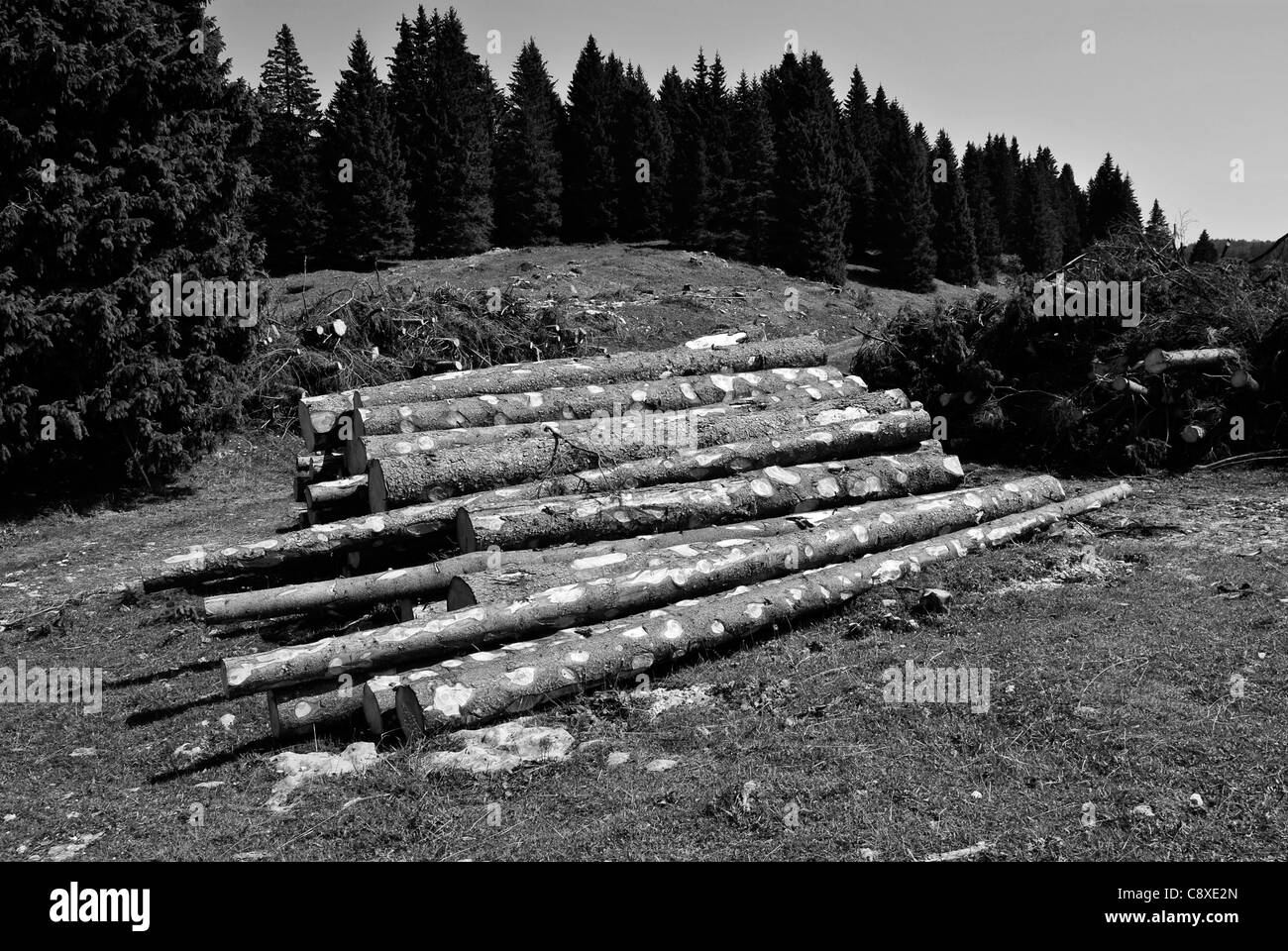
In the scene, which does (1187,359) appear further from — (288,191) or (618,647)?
(288,191)

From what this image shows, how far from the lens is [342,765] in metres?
5.87

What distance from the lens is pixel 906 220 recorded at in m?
52.3

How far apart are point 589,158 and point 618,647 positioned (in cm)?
4915

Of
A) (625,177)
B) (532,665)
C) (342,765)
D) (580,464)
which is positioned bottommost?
(342,765)

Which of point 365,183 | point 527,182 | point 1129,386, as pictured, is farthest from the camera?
point 527,182

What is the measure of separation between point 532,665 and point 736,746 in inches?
60.2

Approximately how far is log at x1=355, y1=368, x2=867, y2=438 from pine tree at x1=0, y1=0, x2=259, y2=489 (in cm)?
604
